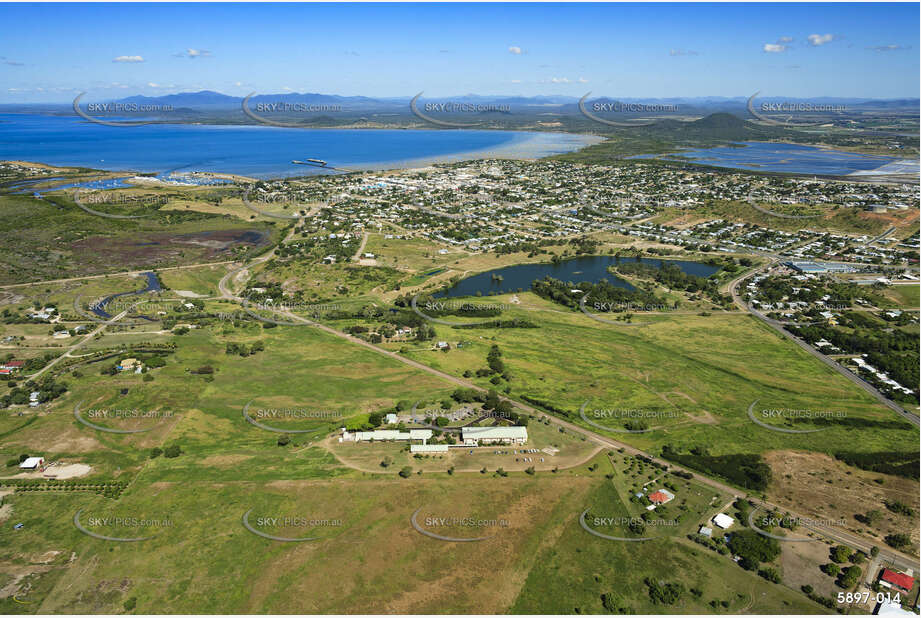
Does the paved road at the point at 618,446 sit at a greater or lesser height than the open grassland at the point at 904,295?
lesser

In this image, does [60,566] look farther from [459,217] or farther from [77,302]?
[459,217]

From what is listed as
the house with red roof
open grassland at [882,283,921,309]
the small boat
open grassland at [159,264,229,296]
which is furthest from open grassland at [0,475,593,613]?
the small boat

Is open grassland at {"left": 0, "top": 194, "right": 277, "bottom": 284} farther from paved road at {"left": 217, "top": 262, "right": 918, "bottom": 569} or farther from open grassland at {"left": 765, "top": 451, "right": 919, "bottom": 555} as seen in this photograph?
open grassland at {"left": 765, "top": 451, "right": 919, "bottom": 555}

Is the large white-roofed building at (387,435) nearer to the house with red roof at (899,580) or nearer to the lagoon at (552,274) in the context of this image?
the house with red roof at (899,580)

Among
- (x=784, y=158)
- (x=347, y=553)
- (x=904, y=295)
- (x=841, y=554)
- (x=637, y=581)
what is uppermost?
(x=784, y=158)

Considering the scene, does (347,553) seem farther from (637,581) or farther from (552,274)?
(552,274)

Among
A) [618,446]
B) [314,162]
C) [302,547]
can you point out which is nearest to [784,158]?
[314,162]

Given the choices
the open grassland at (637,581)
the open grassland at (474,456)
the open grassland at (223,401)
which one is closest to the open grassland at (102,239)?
the open grassland at (223,401)
